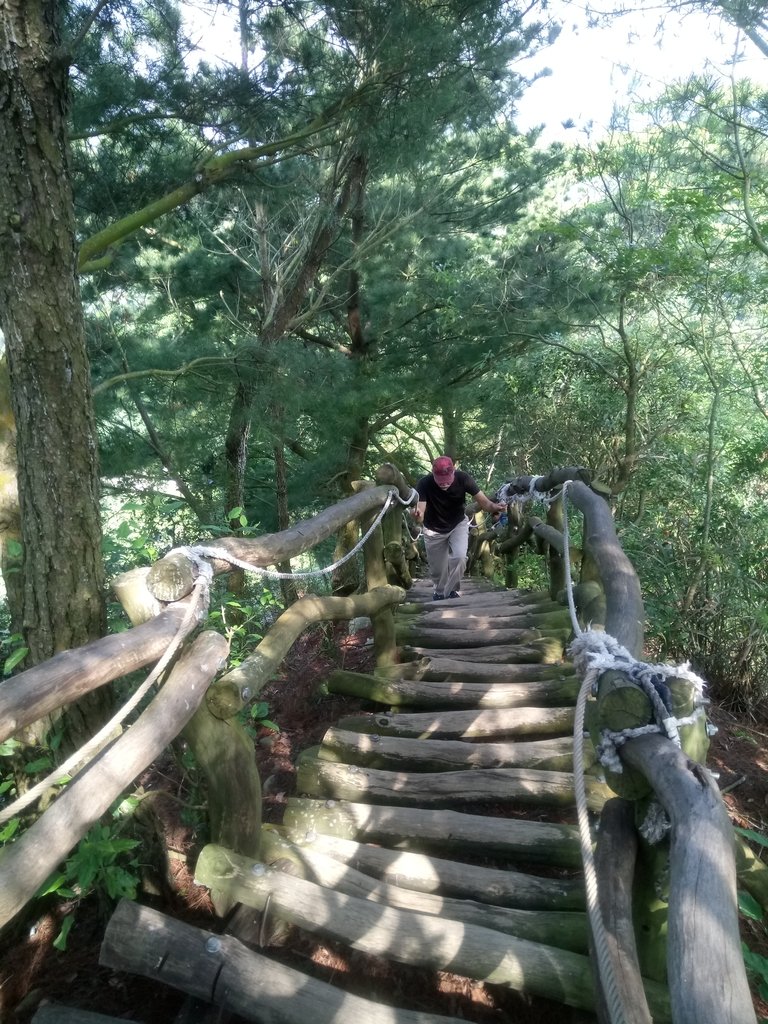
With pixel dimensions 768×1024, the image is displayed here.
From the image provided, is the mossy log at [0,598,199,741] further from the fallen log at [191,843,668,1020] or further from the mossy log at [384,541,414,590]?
the mossy log at [384,541,414,590]

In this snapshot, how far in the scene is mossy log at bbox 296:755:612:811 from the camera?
278 cm

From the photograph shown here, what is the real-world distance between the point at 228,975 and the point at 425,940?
621mm

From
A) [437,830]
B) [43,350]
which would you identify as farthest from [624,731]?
[43,350]

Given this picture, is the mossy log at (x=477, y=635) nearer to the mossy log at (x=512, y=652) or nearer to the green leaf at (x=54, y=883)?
the mossy log at (x=512, y=652)

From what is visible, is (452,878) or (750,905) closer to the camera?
(750,905)

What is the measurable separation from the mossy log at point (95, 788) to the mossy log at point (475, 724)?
1.53 metres

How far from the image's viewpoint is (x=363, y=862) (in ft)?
8.04

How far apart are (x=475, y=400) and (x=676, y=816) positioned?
992 cm

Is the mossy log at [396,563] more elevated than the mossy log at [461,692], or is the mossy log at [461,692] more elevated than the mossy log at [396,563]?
the mossy log at [396,563]

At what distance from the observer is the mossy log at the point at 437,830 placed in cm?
251

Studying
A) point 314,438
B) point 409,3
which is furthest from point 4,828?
point 314,438

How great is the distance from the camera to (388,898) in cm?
226

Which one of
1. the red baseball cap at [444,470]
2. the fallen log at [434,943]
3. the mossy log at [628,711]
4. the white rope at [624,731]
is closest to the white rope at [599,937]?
the white rope at [624,731]

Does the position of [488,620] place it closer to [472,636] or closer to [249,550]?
[472,636]
